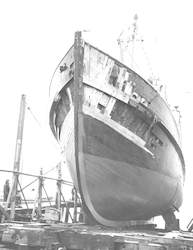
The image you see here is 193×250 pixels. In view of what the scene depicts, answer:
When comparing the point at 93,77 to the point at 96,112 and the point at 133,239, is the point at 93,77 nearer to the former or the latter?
the point at 96,112

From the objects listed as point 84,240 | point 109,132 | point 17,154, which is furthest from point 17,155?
point 84,240

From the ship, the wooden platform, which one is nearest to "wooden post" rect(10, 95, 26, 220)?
the ship

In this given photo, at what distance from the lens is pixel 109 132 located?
6.16 meters

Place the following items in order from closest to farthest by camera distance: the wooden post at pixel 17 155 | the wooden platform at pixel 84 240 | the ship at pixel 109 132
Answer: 1. the wooden platform at pixel 84 240
2. the ship at pixel 109 132
3. the wooden post at pixel 17 155

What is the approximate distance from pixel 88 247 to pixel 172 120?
4.98m

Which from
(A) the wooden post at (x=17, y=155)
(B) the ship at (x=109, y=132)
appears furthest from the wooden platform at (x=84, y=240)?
(A) the wooden post at (x=17, y=155)

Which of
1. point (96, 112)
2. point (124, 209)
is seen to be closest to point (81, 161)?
point (96, 112)

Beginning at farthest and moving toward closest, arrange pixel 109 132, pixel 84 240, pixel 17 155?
pixel 17 155 → pixel 109 132 → pixel 84 240

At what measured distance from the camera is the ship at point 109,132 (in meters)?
6.01

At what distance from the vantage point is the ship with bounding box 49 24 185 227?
6.01 metres

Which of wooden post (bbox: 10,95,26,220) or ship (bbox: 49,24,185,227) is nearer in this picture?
ship (bbox: 49,24,185,227)

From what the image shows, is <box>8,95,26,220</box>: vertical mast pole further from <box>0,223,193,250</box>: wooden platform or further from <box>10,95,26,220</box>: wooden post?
<box>0,223,193,250</box>: wooden platform

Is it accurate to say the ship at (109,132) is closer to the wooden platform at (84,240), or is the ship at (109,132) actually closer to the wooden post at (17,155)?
the wooden post at (17,155)

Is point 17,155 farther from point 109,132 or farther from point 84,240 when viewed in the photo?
point 84,240
